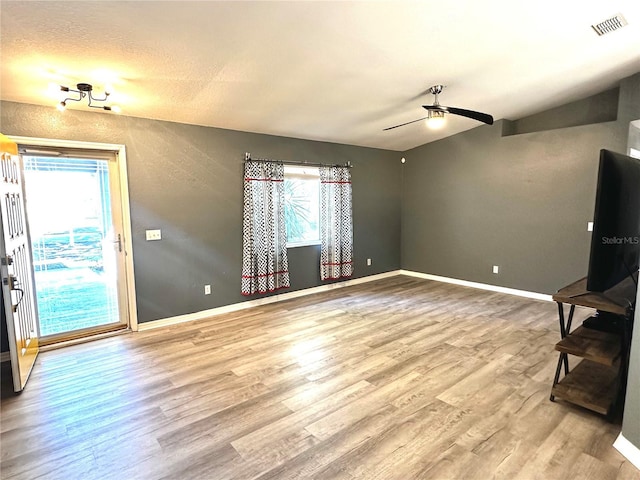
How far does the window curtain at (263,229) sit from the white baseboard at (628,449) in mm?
3751

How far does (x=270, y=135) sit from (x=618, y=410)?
4496mm

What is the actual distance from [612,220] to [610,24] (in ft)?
6.74

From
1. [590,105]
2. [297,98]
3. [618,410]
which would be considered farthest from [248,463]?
[590,105]

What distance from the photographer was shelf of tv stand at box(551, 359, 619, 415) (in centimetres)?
222

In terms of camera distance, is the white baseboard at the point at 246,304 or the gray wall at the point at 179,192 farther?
the white baseboard at the point at 246,304

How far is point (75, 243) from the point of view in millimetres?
3592

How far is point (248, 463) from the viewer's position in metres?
1.88

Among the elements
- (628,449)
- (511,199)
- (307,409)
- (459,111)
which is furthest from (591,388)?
(511,199)

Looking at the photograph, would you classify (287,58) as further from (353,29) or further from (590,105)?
(590,105)

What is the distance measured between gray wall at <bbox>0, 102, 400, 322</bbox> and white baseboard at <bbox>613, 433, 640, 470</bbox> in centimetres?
390

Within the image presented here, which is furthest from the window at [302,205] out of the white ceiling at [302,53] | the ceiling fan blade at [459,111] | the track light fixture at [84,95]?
the track light fixture at [84,95]

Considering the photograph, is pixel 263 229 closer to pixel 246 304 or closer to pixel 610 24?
pixel 246 304

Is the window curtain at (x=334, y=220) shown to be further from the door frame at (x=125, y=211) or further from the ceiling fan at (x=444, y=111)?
the door frame at (x=125, y=211)

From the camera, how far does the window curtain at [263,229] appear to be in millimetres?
4500
